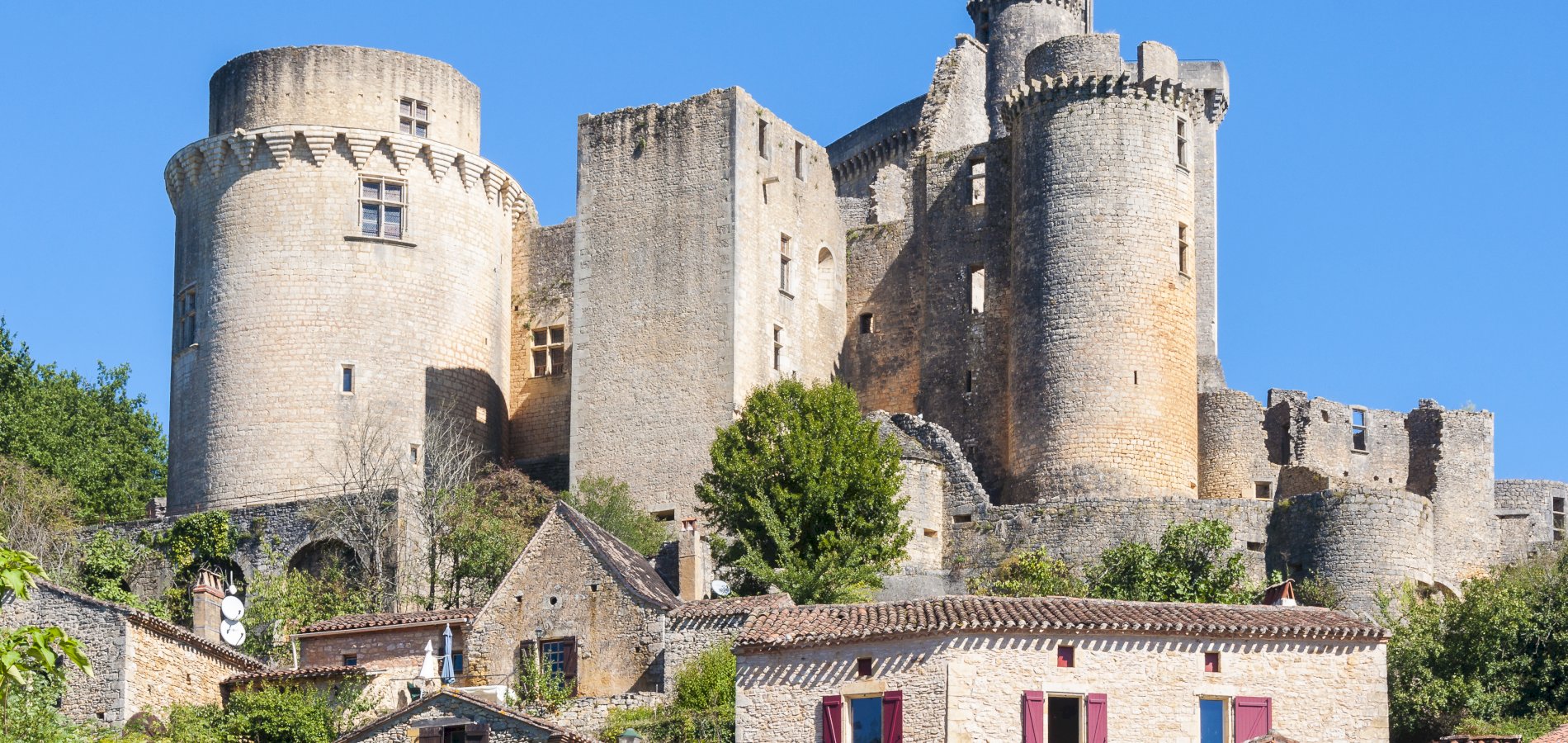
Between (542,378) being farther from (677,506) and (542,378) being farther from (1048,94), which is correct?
(1048,94)

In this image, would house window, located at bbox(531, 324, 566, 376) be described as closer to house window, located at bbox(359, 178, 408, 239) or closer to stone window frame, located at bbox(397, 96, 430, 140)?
house window, located at bbox(359, 178, 408, 239)

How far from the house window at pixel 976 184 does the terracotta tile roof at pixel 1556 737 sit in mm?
23253

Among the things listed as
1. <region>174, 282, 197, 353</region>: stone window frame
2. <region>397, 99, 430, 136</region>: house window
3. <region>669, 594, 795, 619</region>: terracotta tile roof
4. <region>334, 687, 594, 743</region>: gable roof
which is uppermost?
<region>397, 99, 430, 136</region>: house window

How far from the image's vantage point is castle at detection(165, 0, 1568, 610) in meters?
52.9

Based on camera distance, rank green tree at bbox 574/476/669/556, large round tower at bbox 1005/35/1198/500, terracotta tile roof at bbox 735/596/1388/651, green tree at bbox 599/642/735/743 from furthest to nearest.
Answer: large round tower at bbox 1005/35/1198/500, green tree at bbox 574/476/669/556, green tree at bbox 599/642/735/743, terracotta tile roof at bbox 735/596/1388/651

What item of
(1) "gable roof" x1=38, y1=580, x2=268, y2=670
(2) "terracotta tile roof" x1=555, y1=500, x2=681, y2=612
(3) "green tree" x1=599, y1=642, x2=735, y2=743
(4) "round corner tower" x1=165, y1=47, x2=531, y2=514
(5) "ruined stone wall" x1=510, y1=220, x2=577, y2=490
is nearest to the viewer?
(3) "green tree" x1=599, y1=642, x2=735, y2=743

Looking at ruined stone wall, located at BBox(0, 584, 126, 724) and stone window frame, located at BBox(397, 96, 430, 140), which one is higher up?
stone window frame, located at BBox(397, 96, 430, 140)

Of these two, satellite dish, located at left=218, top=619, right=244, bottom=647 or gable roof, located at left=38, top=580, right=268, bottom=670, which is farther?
satellite dish, located at left=218, top=619, right=244, bottom=647

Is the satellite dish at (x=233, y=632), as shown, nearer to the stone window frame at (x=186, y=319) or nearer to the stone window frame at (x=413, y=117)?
the stone window frame at (x=186, y=319)

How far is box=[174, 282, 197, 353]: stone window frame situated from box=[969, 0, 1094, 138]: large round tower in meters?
20.7

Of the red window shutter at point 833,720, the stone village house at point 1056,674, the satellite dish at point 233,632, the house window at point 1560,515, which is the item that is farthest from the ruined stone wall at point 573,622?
the house window at point 1560,515

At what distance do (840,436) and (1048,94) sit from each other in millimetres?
10968

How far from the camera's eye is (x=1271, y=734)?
1353 inches

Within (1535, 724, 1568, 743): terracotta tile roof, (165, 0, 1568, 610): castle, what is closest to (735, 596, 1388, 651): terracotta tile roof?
(1535, 724, 1568, 743): terracotta tile roof
